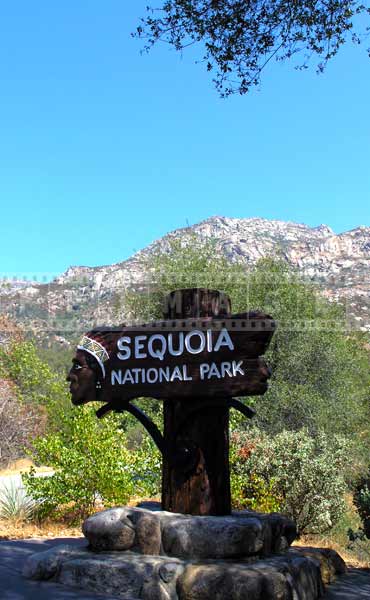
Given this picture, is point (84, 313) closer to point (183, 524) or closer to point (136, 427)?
point (136, 427)

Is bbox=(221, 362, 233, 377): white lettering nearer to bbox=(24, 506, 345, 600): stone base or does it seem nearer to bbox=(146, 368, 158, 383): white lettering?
bbox=(146, 368, 158, 383): white lettering

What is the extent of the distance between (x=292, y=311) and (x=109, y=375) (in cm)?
1552

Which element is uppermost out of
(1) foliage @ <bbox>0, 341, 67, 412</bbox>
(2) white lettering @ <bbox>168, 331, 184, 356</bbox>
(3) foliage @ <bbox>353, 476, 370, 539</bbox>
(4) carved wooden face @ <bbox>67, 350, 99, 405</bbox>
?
(1) foliage @ <bbox>0, 341, 67, 412</bbox>

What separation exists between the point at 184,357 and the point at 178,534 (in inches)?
75.8

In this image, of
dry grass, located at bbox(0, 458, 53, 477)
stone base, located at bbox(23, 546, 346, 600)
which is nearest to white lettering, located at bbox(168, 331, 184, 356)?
stone base, located at bbox(23, 546, 346, 600)

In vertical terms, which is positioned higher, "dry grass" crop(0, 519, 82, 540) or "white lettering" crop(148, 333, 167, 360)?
"white lettering" crop(148, 333, 167, 360)

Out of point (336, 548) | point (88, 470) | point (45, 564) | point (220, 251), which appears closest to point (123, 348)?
point (45, 564)

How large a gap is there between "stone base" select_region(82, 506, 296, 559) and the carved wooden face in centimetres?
139

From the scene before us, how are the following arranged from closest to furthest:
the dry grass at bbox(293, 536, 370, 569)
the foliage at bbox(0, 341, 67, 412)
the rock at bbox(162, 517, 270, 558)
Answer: the rock at bbox(162, 517, 270, 558)
the dry grass at bbox(293, 536, 370, 569)
the foliage at bbox(0, 341, 67, 412)

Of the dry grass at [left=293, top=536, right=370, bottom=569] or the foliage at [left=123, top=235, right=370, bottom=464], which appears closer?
the dry grass at [left=293, top=536, right=370, bottom=569]

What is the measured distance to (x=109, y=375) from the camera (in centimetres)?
758

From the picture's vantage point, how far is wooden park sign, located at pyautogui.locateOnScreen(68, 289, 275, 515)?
7.04 meters

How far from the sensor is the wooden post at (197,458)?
7102 millimetres

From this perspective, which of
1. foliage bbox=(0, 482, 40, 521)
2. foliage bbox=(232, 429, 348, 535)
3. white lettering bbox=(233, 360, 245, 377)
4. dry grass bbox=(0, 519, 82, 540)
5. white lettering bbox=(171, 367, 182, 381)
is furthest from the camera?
foliage bbox=(232, 429, 348, 535)
